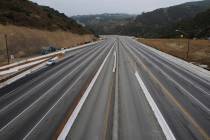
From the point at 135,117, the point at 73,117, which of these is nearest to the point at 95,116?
the point at 73,117

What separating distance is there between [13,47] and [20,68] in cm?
1936

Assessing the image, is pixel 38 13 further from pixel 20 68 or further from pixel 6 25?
pixel 20 68

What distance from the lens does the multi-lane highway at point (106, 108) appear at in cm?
1369

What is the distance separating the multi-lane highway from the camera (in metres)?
13.7

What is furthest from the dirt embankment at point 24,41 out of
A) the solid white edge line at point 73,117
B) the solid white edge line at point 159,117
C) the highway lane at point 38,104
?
the solid white edge line at point 159,117

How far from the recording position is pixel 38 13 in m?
94.2

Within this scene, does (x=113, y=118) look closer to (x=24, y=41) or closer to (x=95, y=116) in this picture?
(x=95, y=116)

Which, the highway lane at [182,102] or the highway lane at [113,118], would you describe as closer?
the highway lane at [113,118]

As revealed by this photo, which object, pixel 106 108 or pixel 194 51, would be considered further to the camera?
pixel 194 51

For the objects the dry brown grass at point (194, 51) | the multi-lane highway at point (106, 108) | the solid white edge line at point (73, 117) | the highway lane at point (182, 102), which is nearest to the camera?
the solid white edge line at point (73, 117)

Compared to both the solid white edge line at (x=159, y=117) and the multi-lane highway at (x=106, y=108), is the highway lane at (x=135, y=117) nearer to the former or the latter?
the multi-lane highway at (x=106, y=108)

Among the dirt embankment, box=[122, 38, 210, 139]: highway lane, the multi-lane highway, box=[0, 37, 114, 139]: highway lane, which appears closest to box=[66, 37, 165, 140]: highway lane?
the multi-lane highway

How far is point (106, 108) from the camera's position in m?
17.6

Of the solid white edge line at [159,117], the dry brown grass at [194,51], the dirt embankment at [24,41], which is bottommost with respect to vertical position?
the solid white edge line at [159,117]
